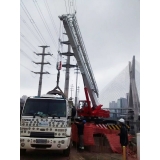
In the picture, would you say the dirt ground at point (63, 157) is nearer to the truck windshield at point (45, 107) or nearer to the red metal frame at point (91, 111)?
the truck windshield at point (45, 107)

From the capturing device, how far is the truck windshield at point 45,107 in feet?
14.3

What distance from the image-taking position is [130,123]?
23.9 feet

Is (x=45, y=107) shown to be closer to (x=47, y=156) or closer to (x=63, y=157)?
(x=47, y=156)

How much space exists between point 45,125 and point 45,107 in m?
0.49

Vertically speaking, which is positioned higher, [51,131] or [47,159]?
[51,131]

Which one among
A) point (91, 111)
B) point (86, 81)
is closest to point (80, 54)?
point (86, 81)

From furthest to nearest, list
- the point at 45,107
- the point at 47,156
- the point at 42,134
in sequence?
the point at 45,107 < the point at 47,156 < the point at 42,134

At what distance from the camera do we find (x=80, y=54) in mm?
7996

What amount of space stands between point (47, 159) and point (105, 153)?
1481mm
